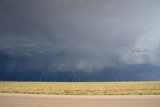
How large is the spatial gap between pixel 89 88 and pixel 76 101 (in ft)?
0.99

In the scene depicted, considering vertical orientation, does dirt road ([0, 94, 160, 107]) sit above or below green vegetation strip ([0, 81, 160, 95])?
below

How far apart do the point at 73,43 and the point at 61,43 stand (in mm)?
205

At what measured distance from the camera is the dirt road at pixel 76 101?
5848 mm

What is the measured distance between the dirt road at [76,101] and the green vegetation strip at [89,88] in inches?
3.4

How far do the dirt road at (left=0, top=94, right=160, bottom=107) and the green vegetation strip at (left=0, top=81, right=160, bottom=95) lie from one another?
88 millimetres

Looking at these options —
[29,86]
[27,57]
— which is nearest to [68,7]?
[27,57]

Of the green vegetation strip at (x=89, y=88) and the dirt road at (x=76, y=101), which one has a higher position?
the green vegetation strip at (x=89, y=88)

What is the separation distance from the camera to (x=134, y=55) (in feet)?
19.8

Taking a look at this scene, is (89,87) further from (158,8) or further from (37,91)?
(158,8)

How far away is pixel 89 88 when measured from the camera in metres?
5.94

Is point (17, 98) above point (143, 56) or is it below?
below

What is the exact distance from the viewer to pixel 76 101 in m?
5.91

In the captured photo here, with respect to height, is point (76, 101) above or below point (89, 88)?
below

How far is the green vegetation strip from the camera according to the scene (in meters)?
5.95
